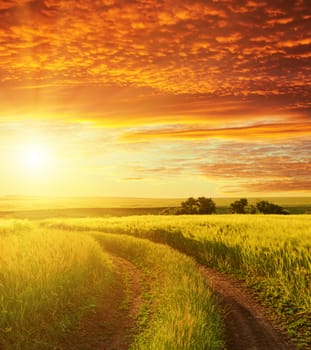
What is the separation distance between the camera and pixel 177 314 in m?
10.3

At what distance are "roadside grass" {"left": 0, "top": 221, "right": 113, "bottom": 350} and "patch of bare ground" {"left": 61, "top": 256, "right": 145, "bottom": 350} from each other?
0.31m

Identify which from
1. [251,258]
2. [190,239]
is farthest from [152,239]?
[251,258]

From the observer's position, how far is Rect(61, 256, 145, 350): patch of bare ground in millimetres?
10781

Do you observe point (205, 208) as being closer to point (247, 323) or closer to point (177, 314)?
point (247, 323)

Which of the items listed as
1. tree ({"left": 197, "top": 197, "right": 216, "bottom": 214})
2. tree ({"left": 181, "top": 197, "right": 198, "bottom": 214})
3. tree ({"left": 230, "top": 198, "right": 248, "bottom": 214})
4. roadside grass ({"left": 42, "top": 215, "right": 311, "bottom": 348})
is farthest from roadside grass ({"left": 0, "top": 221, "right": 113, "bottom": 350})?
tree ({"left": 230, "top": 198, "right": 248, "bottom": 214})

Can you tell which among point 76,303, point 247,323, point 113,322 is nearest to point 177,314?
point 247,323

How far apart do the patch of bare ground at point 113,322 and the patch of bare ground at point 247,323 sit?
259 centimetres

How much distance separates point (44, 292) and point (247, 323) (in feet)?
18.8

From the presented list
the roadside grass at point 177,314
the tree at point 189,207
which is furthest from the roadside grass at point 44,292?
the tree at point 189,207

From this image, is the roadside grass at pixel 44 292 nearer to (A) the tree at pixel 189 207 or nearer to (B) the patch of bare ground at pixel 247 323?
(B) the patch of bare ground at pixel 247 323

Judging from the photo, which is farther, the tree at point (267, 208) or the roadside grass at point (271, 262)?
the tree at point (267, 208)

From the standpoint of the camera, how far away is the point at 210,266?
70.8 feet

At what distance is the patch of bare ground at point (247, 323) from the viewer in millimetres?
10379

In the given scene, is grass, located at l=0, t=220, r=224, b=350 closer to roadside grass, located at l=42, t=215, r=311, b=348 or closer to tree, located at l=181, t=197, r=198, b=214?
roadside grass, located at l=42, t=215, r=311, b=348
